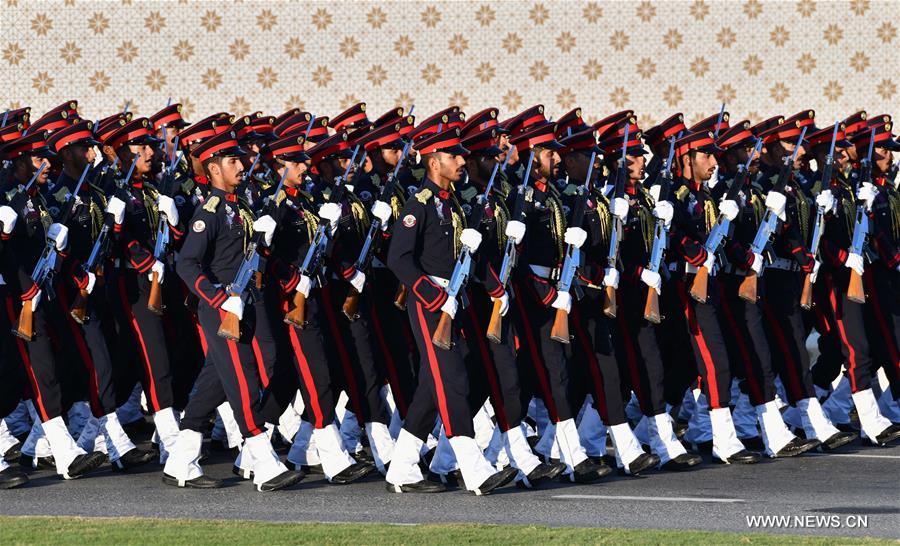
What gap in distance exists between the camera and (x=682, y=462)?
10.6 metres

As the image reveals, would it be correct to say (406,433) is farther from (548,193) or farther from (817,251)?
(817,251)

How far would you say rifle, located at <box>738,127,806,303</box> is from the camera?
11133mm

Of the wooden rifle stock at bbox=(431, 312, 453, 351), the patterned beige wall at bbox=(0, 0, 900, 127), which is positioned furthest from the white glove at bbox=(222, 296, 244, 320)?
the patterned beige wall at bbox=(0, 0, 900, 127)

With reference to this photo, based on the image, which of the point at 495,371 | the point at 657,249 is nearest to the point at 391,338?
the point at 495,371

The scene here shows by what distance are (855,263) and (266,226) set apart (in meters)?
4.02

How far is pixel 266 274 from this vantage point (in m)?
10.2

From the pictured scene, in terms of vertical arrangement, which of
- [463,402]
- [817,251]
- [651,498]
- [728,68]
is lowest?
[651,498]

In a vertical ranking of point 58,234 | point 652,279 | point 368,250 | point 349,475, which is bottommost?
point 349,475

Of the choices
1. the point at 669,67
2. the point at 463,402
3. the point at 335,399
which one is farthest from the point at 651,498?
the point at 669,67

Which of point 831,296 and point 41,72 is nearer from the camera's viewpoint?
point 831,296

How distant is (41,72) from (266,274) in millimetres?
8278

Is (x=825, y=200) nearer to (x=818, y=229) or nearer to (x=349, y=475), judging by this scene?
(x=818, y=229)

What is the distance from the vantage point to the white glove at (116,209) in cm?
1070

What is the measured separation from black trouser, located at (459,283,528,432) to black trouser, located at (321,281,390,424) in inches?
34.1
